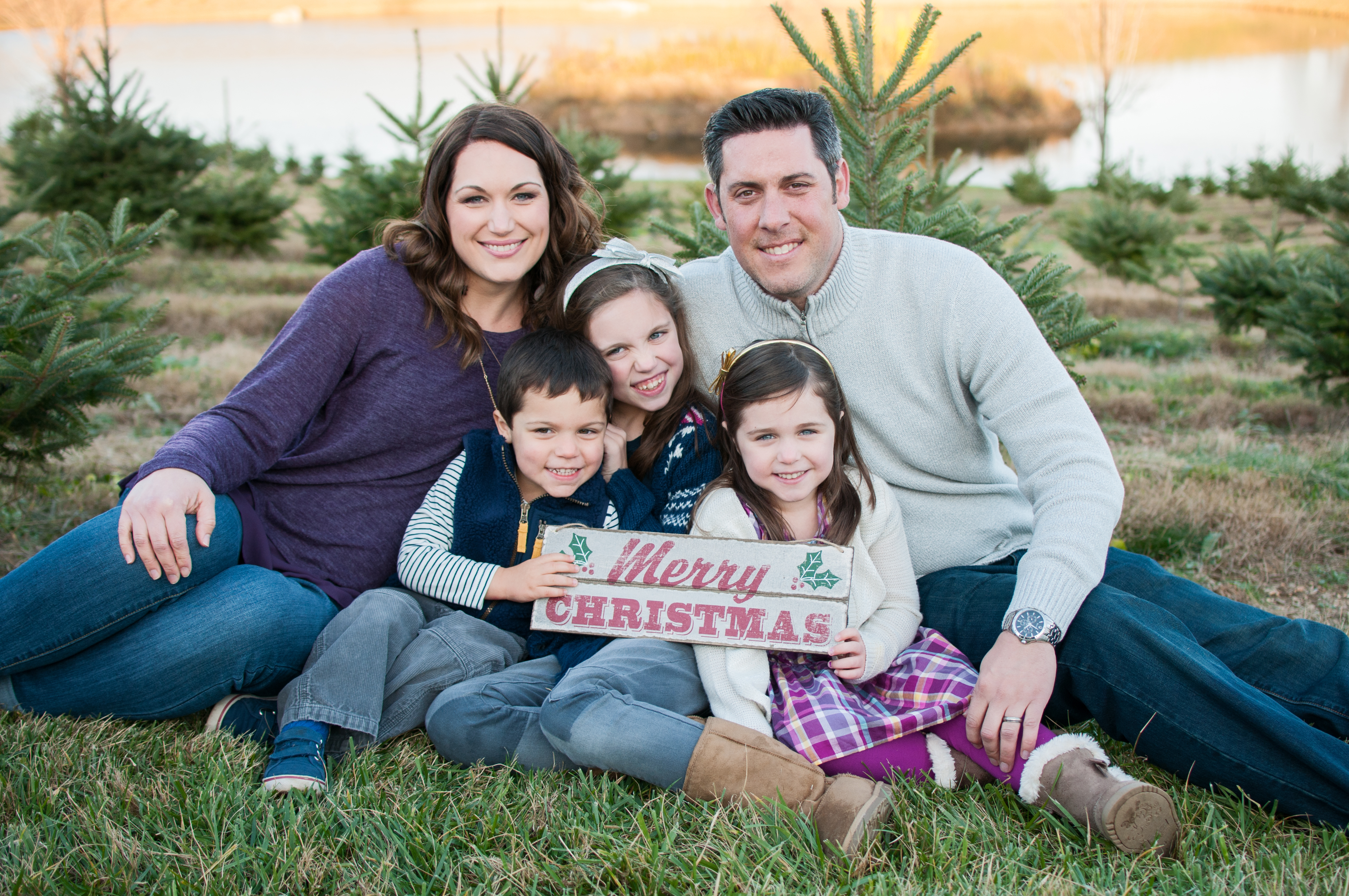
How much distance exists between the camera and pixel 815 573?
2.40m

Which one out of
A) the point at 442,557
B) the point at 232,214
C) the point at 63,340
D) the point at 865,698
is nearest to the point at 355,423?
the point at 442,557

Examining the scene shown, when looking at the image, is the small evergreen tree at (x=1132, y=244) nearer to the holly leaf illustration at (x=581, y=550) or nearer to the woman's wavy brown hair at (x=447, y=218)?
the woman's wavy brown hair at (x=447, y=218)

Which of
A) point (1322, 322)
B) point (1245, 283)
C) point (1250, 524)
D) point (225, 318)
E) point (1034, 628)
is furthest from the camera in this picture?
point (225, 318)

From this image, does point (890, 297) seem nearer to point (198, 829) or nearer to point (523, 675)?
point (523, 675)

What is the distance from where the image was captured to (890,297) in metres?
2.69

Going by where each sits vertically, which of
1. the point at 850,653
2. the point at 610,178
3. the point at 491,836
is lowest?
the point at 491,836

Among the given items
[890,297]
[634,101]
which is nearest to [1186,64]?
[634,101]

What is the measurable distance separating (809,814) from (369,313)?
1.87 m

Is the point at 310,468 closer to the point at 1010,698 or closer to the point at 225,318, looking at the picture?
the point at 1010,698

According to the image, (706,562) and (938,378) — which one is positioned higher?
(938,378)

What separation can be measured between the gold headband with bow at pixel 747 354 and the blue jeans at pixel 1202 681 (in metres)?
0.76

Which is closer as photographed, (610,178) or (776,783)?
(776,783)

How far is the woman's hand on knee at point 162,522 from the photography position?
7.36 ft

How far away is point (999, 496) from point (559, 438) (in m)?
Answer: 1.30
